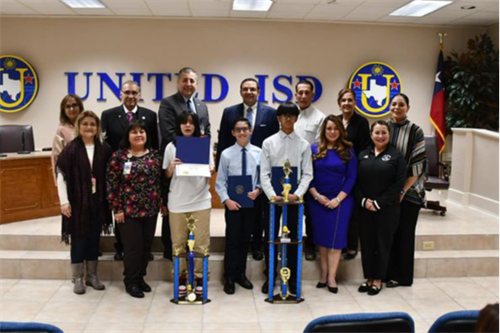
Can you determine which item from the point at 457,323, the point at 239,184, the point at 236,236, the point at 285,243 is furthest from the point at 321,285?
the point at 457,323

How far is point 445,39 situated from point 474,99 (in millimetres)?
1249

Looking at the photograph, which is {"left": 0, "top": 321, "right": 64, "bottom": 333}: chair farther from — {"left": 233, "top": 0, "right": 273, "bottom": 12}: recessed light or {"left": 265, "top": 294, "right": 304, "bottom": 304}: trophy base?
{"left": 233, "top": 0, "right": 273, "bottom": 12}: recessed light

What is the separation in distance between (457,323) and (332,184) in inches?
90.6

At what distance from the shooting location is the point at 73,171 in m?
3.74

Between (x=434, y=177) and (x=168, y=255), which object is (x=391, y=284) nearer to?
(x=168, y=255)

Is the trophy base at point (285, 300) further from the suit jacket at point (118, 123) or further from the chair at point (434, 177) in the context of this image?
the chair at point (434, 177)

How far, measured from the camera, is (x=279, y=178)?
375 centimetres

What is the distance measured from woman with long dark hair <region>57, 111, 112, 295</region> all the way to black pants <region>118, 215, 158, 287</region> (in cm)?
24

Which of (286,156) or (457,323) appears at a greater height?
(286,156)

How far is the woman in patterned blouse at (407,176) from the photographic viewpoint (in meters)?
4.01

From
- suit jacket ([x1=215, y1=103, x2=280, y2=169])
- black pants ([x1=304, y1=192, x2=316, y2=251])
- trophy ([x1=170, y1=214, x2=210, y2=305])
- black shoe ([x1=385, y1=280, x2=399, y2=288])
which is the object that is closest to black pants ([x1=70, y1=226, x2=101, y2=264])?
trophy ([x1=170, y1=214, x2=210, y2=305])

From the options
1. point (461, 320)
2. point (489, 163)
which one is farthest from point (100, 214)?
point (489, 163)

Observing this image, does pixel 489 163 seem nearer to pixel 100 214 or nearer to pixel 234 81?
pixel 234 81

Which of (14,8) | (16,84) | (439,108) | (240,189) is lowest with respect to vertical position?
(240,189)
